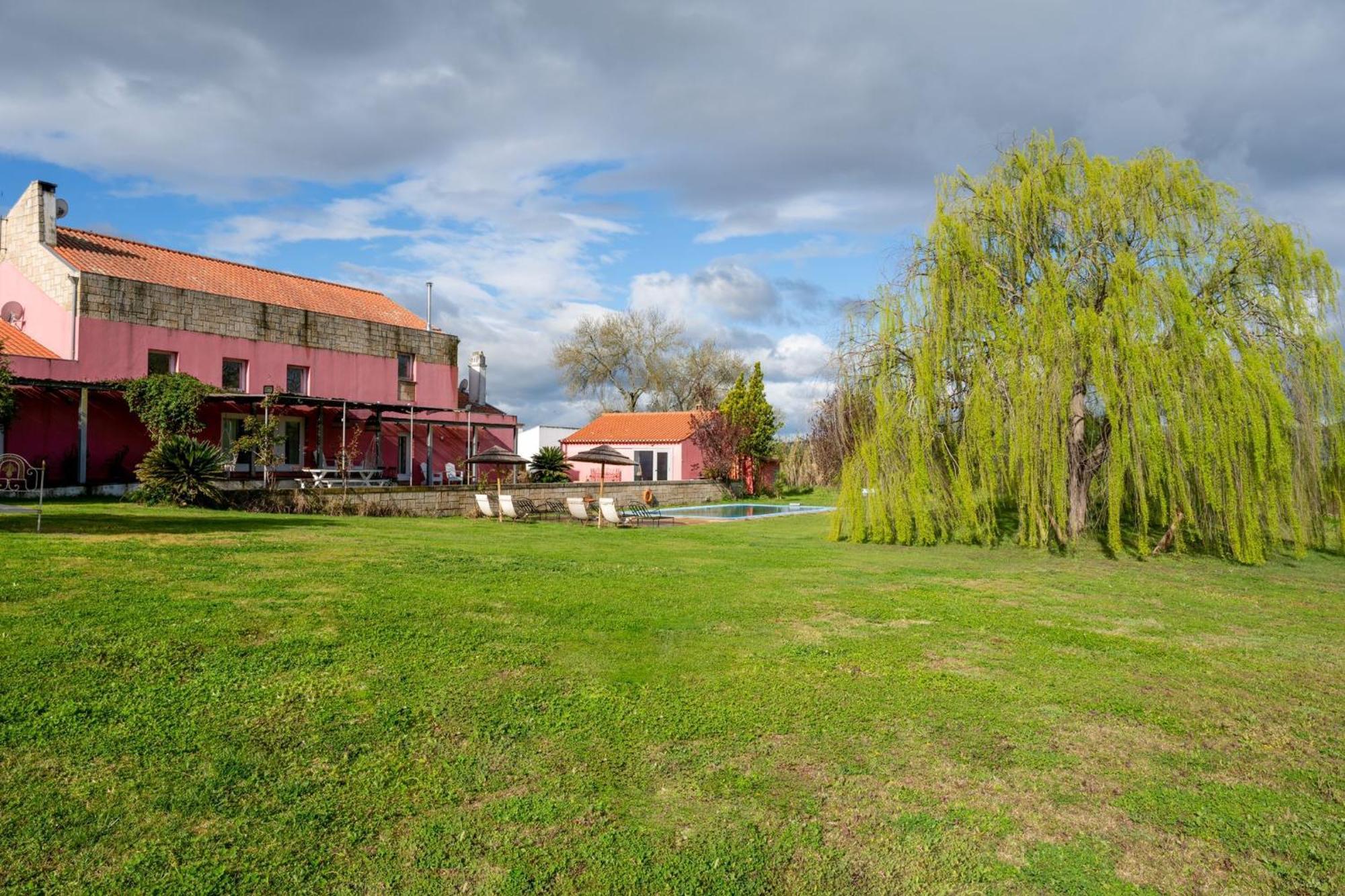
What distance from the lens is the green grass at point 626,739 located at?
3.73 metres

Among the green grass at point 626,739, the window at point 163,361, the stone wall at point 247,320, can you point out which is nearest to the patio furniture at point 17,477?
the window at point 163,361

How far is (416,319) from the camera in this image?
111 ft

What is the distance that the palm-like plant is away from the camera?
31.3 metres

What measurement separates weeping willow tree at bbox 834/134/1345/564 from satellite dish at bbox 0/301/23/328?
21767mm

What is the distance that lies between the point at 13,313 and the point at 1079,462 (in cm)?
2616

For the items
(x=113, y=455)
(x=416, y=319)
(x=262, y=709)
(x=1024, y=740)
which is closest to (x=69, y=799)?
(x=262, y=709)

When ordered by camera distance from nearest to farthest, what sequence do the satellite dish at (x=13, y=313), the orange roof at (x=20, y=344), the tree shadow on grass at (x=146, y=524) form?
1. the tree shadow on grass at (x=146, y=524)
2. the orange roof at (x=20, y=344)
3. the satellite dish at (x=13, y=313)

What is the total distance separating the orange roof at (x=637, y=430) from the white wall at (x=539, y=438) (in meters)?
0.89

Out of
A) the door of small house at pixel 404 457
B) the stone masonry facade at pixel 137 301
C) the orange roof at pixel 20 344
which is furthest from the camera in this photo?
the door of small house at pixel 404 457

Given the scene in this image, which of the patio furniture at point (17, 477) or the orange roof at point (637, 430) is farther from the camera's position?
the orange roof at point (637, 430)

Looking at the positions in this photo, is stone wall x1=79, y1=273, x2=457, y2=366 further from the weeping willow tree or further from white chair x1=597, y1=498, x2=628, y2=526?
the weeping willow tree

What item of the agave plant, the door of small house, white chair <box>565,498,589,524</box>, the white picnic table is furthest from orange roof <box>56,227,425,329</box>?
white chair <box>565,498,589,524</box>

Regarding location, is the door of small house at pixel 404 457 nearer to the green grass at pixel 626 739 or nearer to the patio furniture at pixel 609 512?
the patio furniture at pixel 609 512

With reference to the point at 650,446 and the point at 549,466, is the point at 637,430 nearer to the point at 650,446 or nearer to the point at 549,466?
the point at 650,446
